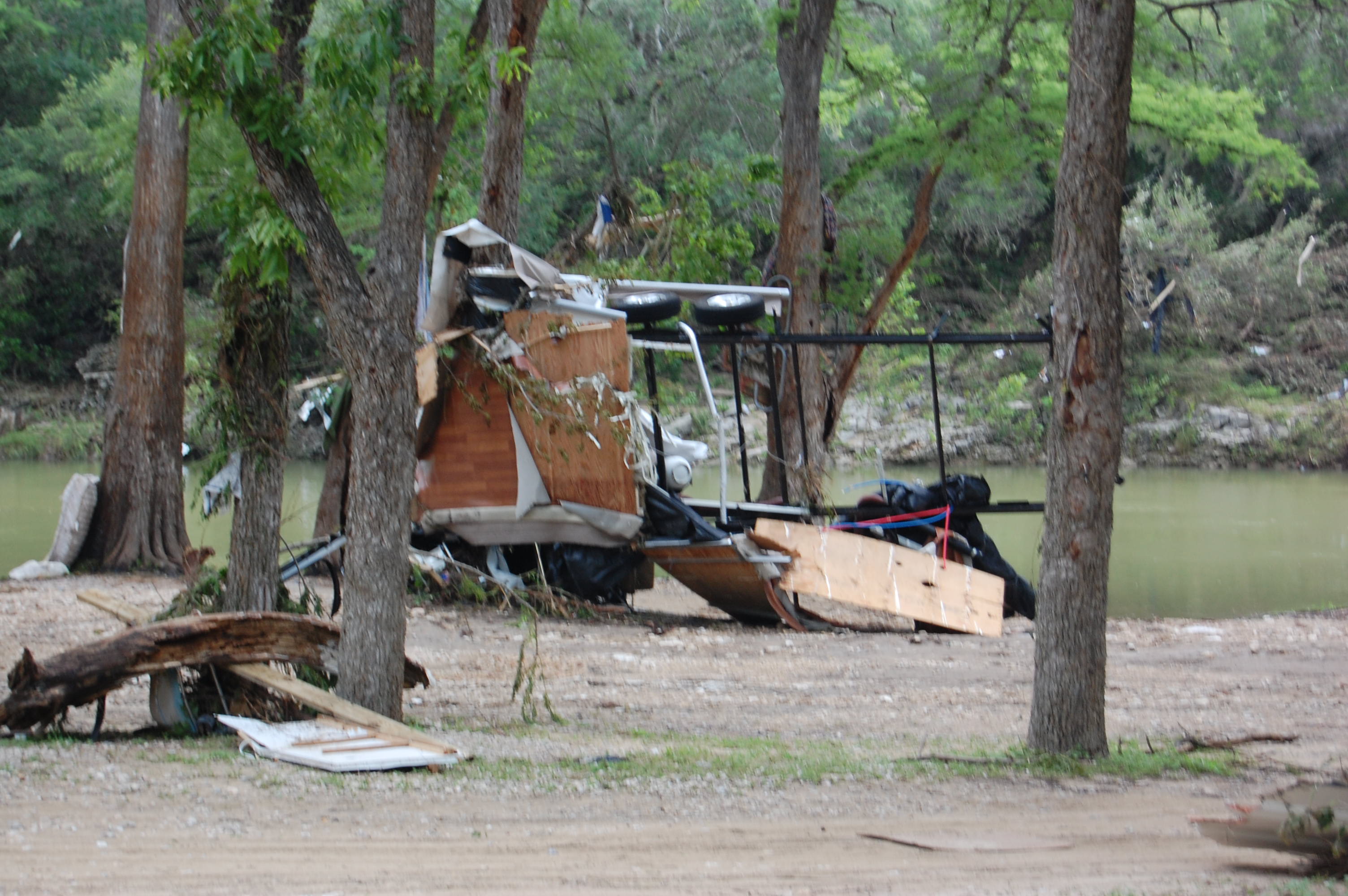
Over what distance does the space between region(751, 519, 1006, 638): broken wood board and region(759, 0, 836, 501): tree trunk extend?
12.5 ft

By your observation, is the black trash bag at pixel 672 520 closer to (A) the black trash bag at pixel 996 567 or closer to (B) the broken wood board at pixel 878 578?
(B) the broken wood board at pixel 878 578

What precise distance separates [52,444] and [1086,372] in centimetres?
3457

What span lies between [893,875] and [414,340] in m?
3.61

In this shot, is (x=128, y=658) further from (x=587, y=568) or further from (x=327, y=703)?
(x=587, y=568)

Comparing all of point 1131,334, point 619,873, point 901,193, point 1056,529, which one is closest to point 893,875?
point 619,873

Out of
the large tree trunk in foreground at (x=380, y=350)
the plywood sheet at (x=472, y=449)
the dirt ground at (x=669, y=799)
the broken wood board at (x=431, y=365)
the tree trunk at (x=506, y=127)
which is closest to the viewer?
the dirt ground at (x=669, y=799)

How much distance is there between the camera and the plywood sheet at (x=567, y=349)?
35.1 feet

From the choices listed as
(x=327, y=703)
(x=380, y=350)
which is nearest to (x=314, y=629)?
(x=327, y=703)

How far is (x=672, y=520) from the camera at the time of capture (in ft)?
36.7

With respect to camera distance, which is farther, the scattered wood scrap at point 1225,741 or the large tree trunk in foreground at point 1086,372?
the scattered wood scrap at point 1225,741

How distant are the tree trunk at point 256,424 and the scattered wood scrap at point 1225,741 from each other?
4.91m

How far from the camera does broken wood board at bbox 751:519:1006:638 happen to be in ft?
35.8

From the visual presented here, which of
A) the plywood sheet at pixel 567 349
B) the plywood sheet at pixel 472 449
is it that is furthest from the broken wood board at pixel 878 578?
the plywood sheet at pixel 472 449

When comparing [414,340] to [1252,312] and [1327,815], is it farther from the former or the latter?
[1252,312]
